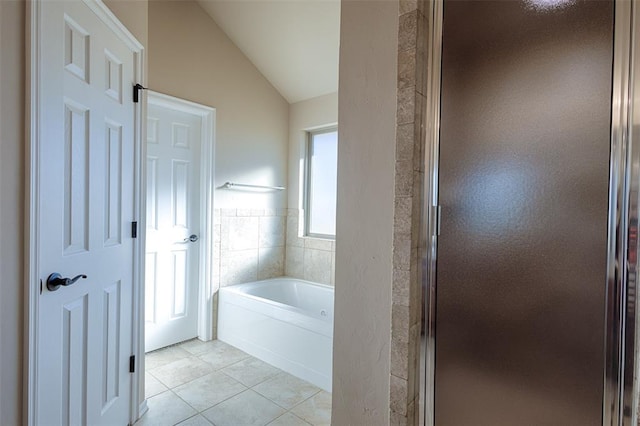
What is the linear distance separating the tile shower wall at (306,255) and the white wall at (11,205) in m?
2.53

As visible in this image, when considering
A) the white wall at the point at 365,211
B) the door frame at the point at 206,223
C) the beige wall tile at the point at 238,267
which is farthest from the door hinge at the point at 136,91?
the beige wall tile at the point at 238,267

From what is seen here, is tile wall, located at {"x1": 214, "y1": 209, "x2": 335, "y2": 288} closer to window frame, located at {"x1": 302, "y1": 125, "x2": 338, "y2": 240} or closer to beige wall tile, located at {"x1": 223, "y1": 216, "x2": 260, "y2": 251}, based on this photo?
beige wall tile, located at {"x1": 223, "y1": 216, "x2": 260, "y2": 251}

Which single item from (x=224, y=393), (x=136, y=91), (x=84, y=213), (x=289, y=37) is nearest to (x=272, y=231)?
(x=224, y=393)

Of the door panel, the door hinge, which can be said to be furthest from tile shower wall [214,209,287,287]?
the door panel

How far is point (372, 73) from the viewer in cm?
114

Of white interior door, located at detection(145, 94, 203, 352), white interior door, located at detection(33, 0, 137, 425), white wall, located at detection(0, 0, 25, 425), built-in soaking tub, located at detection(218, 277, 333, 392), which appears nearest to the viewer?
white wall, located at detection(0, 0, 25, 425)

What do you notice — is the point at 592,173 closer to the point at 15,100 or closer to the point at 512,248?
the point at 512,248

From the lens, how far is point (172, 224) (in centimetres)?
290

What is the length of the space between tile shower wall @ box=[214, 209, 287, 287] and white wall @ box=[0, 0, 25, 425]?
201 cm

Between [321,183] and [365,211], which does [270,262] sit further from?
[365,211]

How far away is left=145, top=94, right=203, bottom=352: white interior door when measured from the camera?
2.77 metres

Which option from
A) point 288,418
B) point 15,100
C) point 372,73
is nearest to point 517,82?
point 372,73

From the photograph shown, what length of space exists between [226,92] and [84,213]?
6.93 feet

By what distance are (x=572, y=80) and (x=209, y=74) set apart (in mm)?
2913
